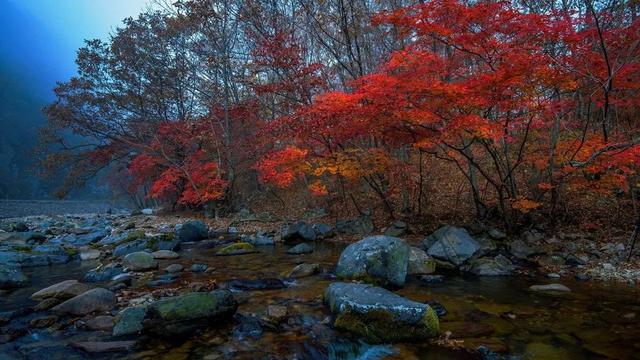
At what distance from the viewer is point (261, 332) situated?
5031mm

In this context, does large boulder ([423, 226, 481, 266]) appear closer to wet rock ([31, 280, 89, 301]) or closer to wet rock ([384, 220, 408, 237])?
A: wet rock ([384, 220, 408, 237])

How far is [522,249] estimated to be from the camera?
28.0 feet

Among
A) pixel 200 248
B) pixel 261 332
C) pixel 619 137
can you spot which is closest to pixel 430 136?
pixel 619 137

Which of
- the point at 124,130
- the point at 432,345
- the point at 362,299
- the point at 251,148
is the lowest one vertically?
the point at 432,345

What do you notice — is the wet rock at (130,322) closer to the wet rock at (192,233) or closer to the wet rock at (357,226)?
the wet rock at (192,233)

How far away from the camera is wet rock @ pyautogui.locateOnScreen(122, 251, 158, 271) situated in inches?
332

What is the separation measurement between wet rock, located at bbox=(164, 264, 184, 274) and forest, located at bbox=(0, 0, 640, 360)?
0.09 metres

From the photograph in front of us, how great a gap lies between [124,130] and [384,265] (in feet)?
63.8

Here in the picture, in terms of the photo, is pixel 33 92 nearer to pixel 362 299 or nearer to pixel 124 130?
pixel 124 130

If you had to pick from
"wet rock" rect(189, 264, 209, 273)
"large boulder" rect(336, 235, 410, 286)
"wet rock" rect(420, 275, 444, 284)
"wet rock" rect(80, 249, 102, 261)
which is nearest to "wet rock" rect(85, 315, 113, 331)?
"wet rock" rect(189, 264, 209, 273)

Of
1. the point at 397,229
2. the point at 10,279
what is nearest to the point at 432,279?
the point at 397,229

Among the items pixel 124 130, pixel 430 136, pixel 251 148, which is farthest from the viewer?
pixel 124 130

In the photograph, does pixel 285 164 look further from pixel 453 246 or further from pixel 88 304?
pixel 88 304

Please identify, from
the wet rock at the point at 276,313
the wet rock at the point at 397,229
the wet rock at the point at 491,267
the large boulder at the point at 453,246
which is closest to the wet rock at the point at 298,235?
the wet rock at the point at 397,229
